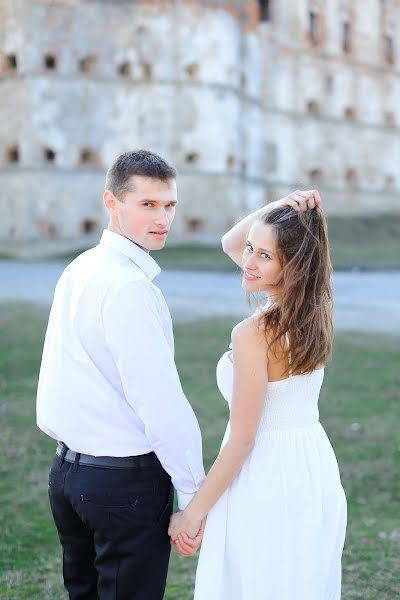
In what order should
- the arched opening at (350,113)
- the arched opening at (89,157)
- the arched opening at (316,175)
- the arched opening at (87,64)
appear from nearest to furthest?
the arched opening at (87,64) → the arched opening at (89,157) → the arched opening at (316,175) → the arched opening at (350,113)

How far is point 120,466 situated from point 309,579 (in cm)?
58

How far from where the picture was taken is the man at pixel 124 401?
2.14 metres

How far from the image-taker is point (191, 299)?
12250mm

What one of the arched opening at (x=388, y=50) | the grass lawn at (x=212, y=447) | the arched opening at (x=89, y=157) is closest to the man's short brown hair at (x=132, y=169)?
the grass lawn at (x=212, y=447)

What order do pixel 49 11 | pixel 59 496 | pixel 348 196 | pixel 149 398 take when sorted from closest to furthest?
1. pixel 149 398
2. pixel 59 496
3. pixel 49 11
4. pixel 348 196

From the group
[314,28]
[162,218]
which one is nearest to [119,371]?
[162,218]

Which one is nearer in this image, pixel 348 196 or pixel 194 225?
pixel 194 225

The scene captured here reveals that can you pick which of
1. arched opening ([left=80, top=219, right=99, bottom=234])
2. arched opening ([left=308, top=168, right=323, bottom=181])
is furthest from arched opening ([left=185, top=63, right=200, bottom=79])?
arched opening ([left=308, top=168, right=323, bottom=181])

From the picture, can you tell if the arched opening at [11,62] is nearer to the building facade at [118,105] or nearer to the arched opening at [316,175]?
the building facade at [118,105]

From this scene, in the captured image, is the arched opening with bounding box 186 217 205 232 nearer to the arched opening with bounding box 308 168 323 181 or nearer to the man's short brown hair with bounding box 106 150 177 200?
the arched opening with bounding box 308 168 323 181

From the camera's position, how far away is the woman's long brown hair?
7.15 feet

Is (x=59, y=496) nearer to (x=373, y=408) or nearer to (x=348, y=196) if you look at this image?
(x=373, y=408)

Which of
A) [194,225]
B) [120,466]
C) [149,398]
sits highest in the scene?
[149,398]

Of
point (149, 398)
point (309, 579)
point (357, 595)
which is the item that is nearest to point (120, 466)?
point (149, 398)
